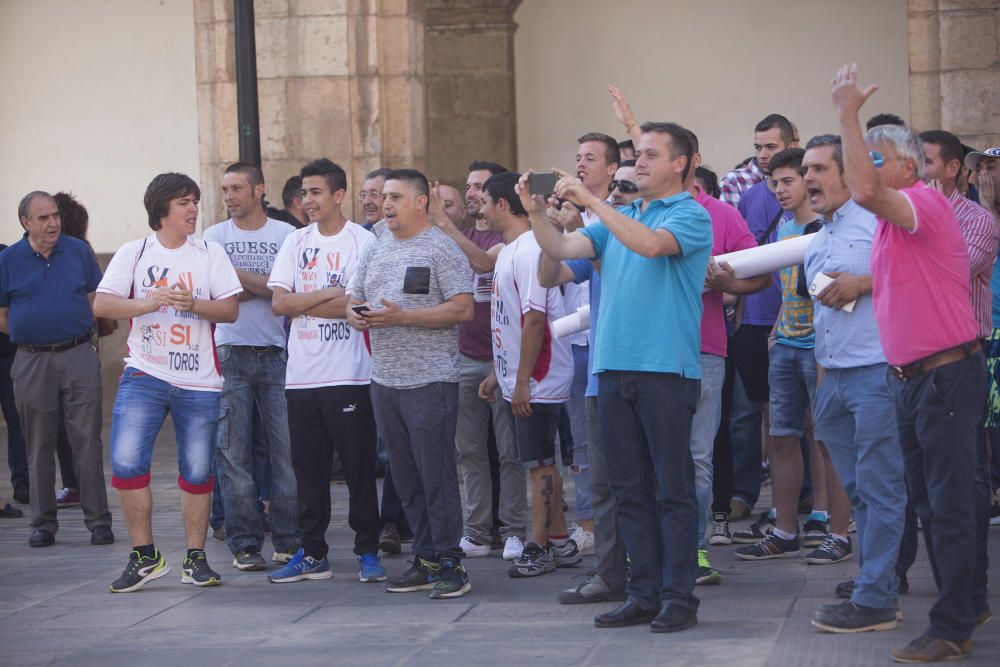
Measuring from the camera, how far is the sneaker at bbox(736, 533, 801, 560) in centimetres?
798

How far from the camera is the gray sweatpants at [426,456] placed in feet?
24.1

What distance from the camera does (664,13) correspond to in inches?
621

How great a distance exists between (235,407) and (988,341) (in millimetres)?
3843

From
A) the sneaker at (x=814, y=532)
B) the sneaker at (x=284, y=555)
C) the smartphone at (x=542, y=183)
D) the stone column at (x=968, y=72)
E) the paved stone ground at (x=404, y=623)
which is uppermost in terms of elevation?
the stone column at (x=968, y=72)

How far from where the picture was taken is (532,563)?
7.76 meters

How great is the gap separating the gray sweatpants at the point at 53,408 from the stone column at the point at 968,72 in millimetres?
6443

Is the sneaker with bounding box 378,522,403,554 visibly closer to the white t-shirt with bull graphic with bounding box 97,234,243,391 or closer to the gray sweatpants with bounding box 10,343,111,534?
the white t-shirt with bull graphic with bounding box 97,234,243,391

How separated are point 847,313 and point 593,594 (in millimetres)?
1625

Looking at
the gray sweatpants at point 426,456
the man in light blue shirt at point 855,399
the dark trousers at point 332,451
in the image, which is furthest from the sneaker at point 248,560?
the man in light blue shirt at point 855,399

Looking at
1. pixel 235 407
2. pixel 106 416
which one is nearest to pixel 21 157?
pixel 106 416

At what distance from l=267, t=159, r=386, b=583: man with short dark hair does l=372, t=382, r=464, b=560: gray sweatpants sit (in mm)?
335

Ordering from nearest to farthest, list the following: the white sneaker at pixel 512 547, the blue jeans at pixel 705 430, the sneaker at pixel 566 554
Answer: the blue jeans at pixel 705 430 → the sneaker at pixel 566 554 → the white sneaker at pixel 512 547

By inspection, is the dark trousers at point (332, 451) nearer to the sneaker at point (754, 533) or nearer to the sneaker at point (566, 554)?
the sneaker at point (566, 554)

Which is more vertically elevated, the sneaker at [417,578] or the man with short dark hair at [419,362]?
the man with short dark hair at [419,362]
